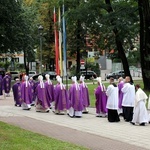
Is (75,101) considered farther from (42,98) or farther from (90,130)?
(90,130)

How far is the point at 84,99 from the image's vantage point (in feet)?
56.6

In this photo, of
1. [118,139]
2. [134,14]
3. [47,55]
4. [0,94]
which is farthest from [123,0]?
[47,55]

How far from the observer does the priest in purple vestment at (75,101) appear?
16047 mm

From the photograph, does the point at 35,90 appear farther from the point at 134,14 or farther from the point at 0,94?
the point at 134,14

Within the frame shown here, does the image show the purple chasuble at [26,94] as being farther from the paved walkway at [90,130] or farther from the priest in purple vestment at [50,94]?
the paved walkway at [90,130]

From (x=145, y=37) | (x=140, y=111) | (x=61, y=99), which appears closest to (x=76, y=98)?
(x=61, y=99)

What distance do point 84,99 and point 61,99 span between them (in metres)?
1.10

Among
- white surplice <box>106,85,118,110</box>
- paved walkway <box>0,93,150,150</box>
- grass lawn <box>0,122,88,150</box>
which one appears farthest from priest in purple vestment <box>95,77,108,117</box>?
grass lawn <box>0,122,88,150</box>

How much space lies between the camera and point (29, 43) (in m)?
43.2

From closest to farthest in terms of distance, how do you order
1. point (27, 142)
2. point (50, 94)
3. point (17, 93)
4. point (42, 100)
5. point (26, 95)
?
point (27, 142) → point (42, 100) → point (50, 94) → point (26, 95) → point (17, 93)

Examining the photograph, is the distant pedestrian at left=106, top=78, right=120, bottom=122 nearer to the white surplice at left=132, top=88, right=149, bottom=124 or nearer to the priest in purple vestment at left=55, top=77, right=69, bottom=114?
the white surplice at left=132, top=88, right=149, bottom=124

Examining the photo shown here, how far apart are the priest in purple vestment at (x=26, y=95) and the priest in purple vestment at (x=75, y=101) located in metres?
3.48

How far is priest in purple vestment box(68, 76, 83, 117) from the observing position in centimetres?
1605

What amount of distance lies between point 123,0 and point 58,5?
5.63 metres
